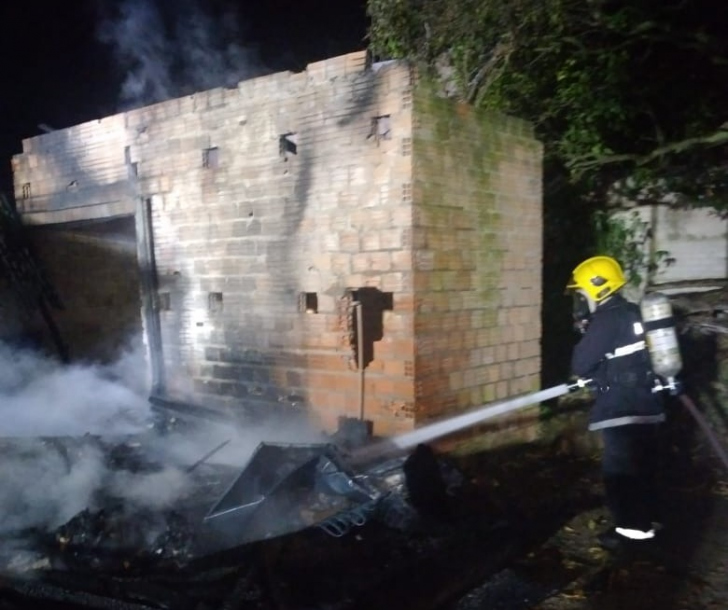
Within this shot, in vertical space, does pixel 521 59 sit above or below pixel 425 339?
above

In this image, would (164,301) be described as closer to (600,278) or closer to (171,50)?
(600,278)

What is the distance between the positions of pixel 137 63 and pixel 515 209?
7.44m

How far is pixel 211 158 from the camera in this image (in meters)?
6.66

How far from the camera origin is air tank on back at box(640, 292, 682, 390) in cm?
491

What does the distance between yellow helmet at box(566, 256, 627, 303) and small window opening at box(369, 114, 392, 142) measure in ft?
6.60

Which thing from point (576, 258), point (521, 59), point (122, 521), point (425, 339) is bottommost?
point (122, 521)

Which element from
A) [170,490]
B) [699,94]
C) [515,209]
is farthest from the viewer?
[699,94]

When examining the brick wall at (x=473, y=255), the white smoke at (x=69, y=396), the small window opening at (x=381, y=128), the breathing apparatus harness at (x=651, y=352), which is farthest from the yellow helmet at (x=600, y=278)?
the white smoke at (x=69, y=396)

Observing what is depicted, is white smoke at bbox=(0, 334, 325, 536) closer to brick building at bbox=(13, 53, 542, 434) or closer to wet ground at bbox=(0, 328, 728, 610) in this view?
brick building at bbox=(13, 53, 542, 434)

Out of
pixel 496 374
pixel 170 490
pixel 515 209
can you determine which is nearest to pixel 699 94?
pixel 515 209

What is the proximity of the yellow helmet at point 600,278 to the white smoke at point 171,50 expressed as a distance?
752cm

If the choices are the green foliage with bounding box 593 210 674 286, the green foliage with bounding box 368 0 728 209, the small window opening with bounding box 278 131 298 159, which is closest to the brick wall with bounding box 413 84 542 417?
the small window opening with bounding box 278 131 298 159

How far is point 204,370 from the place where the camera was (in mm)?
7016

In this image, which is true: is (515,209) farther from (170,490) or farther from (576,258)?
(170,490)
